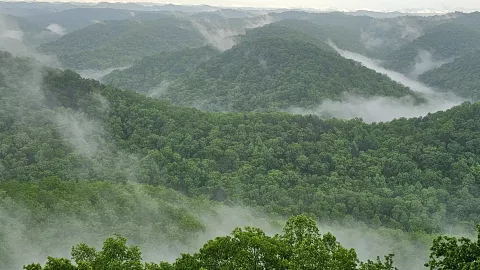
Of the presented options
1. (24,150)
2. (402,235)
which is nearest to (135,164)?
(24,150)

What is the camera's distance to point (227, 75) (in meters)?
166

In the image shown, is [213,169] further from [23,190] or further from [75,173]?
[23,190]

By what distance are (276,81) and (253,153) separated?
2945 inches

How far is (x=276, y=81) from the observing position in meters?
153

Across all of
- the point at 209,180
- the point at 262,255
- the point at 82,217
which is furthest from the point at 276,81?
the point at 262,255

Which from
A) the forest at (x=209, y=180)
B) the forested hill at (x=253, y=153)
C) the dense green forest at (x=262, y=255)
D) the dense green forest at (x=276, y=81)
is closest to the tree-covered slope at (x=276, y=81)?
the dense green forest at (x=276, y=81)

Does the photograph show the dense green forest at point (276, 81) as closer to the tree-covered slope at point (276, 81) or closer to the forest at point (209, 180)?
the tree-covered slope at point (276, 81)

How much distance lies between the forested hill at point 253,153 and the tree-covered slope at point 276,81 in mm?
48653

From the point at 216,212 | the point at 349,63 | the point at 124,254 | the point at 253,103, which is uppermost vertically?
the point at 349,63

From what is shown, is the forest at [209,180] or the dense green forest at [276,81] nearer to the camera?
the forest at [209,180]

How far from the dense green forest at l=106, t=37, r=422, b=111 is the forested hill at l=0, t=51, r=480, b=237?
157ft

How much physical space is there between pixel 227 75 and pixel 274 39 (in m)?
23.1

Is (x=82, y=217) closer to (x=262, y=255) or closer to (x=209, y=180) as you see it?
(x=209, y=180)

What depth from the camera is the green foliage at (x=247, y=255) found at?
23047 mm
